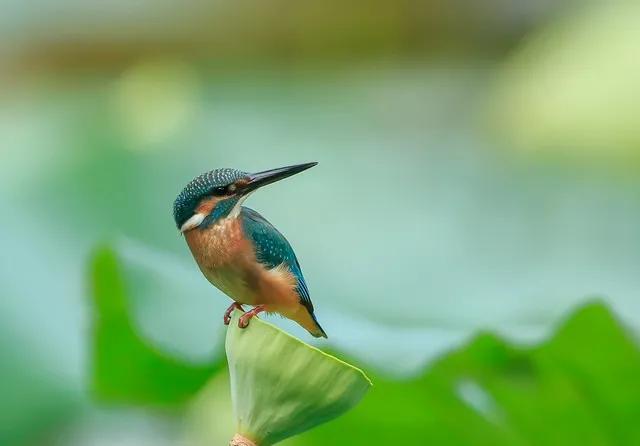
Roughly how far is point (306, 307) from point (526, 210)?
2.58ft

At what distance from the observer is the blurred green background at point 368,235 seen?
549 mm

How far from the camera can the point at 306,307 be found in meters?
0.25

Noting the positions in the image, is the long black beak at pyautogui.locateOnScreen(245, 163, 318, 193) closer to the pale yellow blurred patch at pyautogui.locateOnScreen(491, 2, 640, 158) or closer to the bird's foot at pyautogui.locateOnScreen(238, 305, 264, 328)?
the bird's foot at pyautogui.locateOnScreen(238, 305, 264, 328)

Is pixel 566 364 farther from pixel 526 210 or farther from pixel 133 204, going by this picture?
pixel 133 204

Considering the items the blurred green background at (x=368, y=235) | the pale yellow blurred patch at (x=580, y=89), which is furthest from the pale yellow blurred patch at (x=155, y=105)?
the pale yellow blurred patch at (x=580, y=89)

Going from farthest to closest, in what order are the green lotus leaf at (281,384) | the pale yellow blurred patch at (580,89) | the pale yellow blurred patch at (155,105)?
the pale yellow blurred patch at (155,105) < the pale yellow blurred patch at (580,89) < the green lotus leaf at (281,384)

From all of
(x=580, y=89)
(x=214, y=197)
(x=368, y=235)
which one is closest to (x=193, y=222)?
(x=214, y=197)

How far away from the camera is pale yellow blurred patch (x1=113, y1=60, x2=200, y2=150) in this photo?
119 cm

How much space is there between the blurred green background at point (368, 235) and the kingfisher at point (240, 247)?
30cm

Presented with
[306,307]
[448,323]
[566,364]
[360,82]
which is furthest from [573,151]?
[306,307]

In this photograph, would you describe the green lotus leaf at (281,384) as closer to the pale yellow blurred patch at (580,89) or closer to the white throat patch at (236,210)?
the white throat patch at (236,210)

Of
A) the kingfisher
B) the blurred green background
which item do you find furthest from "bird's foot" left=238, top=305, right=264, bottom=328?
the blurred green background

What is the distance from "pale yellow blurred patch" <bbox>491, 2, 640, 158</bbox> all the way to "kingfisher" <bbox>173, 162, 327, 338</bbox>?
33.4 inches

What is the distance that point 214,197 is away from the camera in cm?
24
